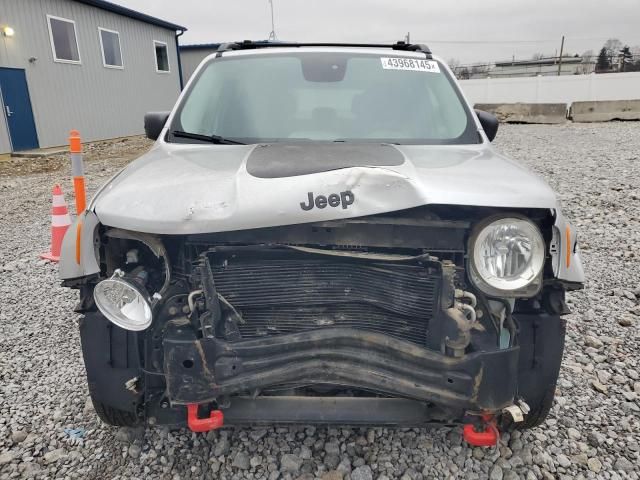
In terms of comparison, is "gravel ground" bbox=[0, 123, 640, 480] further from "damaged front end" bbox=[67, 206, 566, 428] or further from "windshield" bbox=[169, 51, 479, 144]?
"windshield" bbox=[169, 51, 479, 144]

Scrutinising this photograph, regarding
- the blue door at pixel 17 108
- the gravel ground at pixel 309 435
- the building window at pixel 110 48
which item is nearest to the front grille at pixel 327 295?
the gravel ground at pixel 309 435

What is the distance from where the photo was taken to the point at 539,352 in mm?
2012

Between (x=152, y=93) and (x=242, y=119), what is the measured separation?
16776mm

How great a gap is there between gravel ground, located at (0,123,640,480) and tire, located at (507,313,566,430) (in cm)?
45

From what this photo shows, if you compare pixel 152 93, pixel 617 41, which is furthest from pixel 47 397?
pixel 617 41

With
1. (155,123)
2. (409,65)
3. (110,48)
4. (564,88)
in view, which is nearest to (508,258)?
(409,65)

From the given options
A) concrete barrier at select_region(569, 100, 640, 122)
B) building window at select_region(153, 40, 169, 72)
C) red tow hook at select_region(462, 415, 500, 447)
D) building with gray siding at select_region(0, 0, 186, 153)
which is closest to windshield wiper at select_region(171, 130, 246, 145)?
red tow hook at select_region(462, 415, 500, 447)

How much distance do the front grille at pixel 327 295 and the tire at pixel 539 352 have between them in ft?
1.49

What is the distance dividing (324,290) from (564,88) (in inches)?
992

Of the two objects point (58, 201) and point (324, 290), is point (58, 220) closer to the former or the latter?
point (58, 201)

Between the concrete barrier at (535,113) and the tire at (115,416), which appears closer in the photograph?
the tire at (115,416)

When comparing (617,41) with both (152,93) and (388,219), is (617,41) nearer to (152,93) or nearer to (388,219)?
(152,93)

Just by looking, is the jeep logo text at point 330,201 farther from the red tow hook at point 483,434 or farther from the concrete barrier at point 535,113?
the concrete barrier at point 535,113

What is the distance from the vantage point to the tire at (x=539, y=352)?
1995mm
